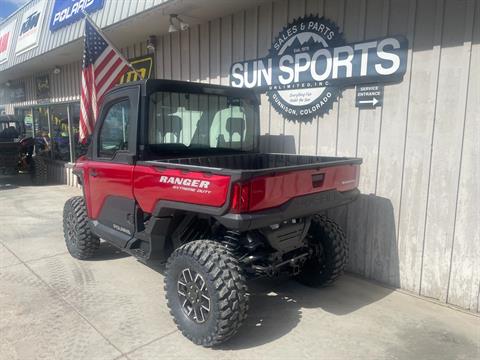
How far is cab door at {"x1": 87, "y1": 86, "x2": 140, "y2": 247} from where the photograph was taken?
378cm

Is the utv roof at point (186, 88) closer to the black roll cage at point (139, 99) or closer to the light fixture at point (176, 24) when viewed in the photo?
the black roll cage at point (139, 99)

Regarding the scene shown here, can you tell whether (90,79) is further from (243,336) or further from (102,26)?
(243,336)

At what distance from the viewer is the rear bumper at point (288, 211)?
277cm

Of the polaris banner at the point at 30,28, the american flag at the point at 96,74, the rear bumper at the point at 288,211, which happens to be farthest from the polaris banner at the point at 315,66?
the polaris banner at the point at 30,28

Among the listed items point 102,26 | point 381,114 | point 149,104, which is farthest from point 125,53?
point 381,114

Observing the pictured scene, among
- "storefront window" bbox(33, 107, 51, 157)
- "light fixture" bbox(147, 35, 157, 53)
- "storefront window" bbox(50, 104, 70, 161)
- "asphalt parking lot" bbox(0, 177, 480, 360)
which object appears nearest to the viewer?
"asphalt parking lot" bbox(0, 177, 480, 360)

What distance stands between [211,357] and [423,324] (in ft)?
6.52

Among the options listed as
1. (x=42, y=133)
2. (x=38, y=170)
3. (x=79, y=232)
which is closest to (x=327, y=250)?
(x=79, y=232)

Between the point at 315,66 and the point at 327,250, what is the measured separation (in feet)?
7.70

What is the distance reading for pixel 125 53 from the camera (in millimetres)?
8789

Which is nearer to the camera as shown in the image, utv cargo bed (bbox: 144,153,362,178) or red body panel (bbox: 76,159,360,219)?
red body panel (bbox: 76,159,360,219)

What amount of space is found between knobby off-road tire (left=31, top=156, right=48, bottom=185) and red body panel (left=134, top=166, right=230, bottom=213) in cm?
956

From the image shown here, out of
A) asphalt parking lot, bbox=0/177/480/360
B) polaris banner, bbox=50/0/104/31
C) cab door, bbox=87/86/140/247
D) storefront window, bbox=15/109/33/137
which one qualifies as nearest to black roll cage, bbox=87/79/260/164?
cab door, bbox=87/86/140/247

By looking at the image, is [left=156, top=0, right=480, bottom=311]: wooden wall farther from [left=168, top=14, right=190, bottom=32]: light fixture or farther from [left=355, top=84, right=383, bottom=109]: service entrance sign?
[left=168, top=14, right=190, bottom=32]: light fixture
